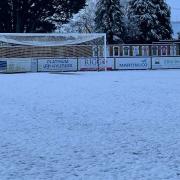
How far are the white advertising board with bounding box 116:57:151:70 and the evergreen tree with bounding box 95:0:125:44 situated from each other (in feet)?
71.7

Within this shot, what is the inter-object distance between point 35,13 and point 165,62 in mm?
17786

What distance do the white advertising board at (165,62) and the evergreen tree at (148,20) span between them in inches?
817

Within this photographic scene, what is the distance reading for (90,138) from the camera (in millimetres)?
11086

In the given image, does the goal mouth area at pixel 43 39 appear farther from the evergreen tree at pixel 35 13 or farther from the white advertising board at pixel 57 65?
the evergreen tree at pixel 35 13

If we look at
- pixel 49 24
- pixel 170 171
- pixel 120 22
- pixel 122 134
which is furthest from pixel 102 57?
pixel 170 171

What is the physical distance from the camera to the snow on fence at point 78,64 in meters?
44.9

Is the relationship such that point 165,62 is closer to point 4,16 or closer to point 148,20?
point 4,16

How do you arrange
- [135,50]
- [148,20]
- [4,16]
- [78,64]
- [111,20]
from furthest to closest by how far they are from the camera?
[148,20] < [111,20] < [4,16] < [135,50] < [78,64]

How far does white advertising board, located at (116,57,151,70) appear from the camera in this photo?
46281 mm

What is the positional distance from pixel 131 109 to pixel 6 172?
8.38 meters

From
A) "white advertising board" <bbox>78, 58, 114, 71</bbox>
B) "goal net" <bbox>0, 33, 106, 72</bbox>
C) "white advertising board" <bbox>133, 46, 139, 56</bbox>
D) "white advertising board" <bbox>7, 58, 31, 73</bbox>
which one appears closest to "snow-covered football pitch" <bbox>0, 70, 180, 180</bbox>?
"white advertising board" <bbox>7, 58, 31, 73</bbox>

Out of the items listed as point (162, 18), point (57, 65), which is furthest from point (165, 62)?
point (162, 18)

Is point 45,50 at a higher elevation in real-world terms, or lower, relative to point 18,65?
higher

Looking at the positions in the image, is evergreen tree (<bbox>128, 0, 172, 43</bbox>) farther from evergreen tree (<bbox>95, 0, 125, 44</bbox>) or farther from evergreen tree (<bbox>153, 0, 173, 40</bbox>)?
evergreen tree (<bbox>95, 0, 125, 44</bbox>)
